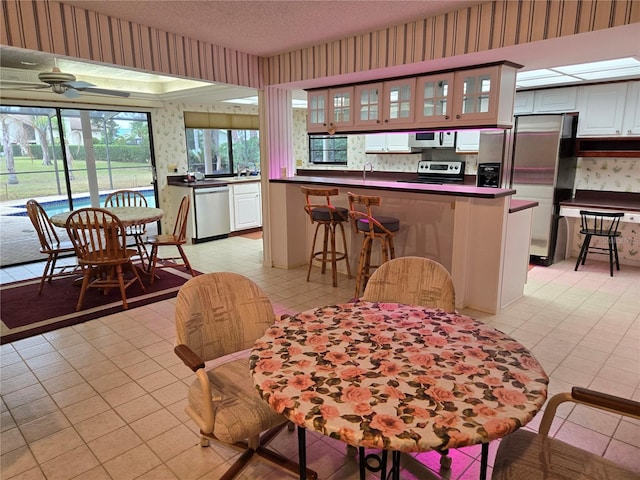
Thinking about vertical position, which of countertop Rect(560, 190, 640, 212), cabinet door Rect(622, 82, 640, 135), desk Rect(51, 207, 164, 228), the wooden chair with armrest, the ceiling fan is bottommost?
the wooden chair with armrest

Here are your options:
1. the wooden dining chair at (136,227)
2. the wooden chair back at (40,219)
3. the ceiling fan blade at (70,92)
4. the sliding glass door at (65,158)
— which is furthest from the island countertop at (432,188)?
the sliding glass door at (65,158)

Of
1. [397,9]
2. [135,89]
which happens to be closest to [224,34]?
[397,9]

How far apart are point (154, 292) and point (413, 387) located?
3.63 m

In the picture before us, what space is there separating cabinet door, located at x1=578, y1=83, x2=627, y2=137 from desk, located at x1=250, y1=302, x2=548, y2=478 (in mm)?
4439

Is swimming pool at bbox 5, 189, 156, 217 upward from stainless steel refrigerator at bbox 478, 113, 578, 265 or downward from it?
downward

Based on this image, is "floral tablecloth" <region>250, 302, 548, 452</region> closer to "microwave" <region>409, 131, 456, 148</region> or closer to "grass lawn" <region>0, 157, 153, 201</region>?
"microwave" <region>409, 131, 456, 148</region>

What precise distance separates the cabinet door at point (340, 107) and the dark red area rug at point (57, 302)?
8.17ft

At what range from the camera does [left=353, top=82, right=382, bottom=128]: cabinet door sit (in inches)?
171

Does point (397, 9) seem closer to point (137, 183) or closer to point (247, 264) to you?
point (247, 264)

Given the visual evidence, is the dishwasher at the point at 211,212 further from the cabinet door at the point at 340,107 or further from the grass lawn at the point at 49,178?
the cabinet door at the point at 340,107

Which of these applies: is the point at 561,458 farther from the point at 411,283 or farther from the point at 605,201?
the point at 605,201

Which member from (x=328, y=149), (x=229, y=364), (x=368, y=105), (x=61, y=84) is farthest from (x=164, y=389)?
(x=328, y=149)

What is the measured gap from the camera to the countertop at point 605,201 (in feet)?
15.6

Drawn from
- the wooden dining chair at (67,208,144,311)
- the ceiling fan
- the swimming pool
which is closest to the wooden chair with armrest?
the wooden dining chair at (67,208,144,311)
